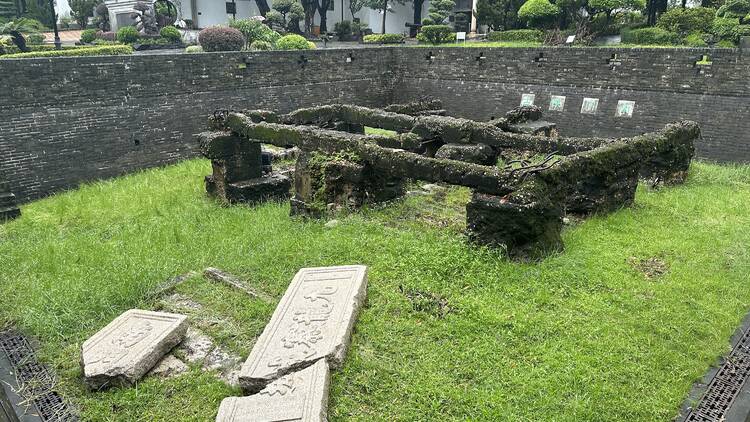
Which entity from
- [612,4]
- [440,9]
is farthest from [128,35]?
[612,4]

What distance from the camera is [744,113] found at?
10992mm

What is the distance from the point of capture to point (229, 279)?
531cm

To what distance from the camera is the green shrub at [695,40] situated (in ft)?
53.8

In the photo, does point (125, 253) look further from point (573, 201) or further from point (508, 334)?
point (573, 201)

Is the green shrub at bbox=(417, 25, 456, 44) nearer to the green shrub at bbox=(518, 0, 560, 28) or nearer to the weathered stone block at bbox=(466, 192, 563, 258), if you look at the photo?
the green shrub at bbox=(518, 0, 560, 28)

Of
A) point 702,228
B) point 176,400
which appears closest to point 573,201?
point 702,228

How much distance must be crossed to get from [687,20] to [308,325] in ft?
63.5

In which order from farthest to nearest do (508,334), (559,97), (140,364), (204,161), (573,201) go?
(559,97) < (204,161) < (573,201) < (508,334) < (140,364)

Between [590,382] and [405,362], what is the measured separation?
1.31m

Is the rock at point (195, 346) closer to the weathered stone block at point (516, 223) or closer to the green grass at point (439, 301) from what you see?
the green grass at point (439, 301)

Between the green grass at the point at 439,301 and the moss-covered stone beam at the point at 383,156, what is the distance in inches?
27.1

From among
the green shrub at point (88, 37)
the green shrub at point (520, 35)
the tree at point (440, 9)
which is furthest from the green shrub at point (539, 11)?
the green shrub at point (88, 37)

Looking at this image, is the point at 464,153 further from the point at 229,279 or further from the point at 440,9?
the point at 440,9

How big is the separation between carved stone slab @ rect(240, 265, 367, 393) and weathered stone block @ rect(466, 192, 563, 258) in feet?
4.72
